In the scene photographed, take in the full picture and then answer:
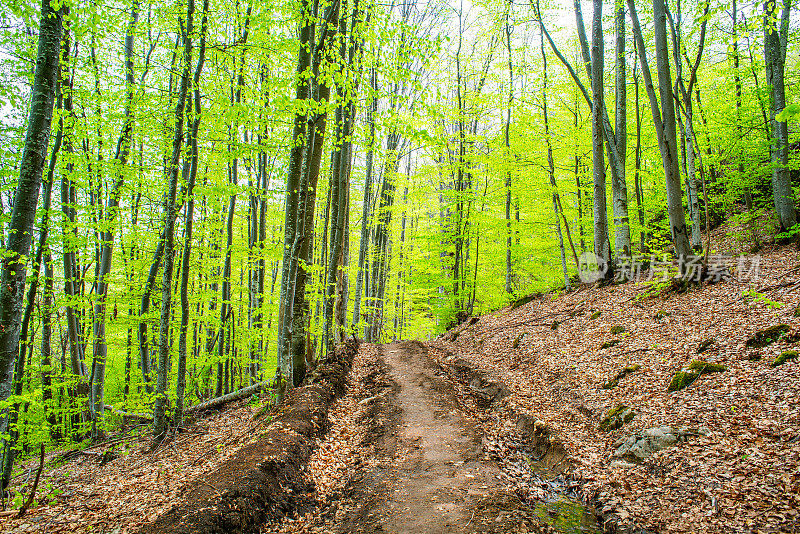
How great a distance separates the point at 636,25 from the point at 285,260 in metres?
10.8

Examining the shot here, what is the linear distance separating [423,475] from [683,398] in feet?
12.3

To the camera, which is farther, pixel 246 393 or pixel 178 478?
pixel 246 393

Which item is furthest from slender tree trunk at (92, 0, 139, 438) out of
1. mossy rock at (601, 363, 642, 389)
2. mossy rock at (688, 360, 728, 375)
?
mossy rock at (688, 360, 728, 375)

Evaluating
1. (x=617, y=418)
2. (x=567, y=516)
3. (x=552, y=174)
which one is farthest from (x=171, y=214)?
(x=552, y=174)

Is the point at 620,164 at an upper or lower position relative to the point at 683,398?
upper

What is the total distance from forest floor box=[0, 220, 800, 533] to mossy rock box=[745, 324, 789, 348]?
6 centimetres

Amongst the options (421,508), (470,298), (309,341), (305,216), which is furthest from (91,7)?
(470,298)

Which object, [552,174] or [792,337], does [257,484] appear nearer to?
[792,337]

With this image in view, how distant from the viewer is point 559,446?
5.34 metres

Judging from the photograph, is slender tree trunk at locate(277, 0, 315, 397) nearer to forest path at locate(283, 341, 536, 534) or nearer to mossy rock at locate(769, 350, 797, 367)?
forest path at locate(283, 341, 536, 534)

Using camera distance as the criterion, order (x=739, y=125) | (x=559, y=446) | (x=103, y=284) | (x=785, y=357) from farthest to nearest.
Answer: (x=739, y=125) < (x=103, y=284) < (x=559, y=446) < (x=785, y=357)

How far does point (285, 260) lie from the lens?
307 inches

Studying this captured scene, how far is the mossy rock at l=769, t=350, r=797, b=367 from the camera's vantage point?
4.79 m

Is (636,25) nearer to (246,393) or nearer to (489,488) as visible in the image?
(489,488)
